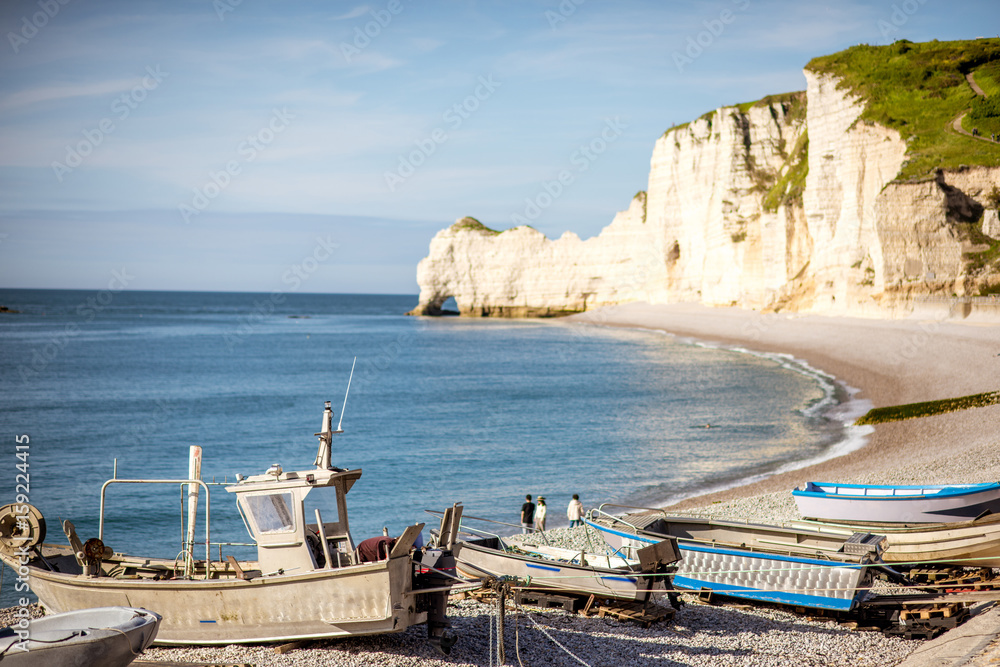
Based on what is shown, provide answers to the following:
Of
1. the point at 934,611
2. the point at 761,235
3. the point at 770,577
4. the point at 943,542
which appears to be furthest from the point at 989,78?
the point at 770,577

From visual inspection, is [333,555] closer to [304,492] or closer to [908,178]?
[304,492]

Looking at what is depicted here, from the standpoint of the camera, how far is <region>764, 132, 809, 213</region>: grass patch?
69.3 metres

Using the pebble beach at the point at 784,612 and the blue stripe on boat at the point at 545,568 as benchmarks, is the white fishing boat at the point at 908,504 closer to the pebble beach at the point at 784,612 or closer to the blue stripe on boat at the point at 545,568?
the pebble beach at the point at 784,612

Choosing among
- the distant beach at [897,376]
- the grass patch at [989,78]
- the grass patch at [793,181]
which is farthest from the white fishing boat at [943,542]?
the grass patch at [793,181]

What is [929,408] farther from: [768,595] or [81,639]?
[81,639]

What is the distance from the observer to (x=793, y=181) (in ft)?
236

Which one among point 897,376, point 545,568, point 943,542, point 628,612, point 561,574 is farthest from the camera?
point 897,376

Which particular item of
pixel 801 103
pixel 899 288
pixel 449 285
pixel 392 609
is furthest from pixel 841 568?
pixel 449 285

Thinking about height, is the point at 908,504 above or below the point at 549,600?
above

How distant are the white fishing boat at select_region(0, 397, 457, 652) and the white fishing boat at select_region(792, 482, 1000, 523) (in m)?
9.72

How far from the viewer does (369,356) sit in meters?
72.3

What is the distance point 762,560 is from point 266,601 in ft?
25.3

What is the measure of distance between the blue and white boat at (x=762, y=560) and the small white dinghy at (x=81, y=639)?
7772 millimetres

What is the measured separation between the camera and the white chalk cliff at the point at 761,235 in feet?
166
